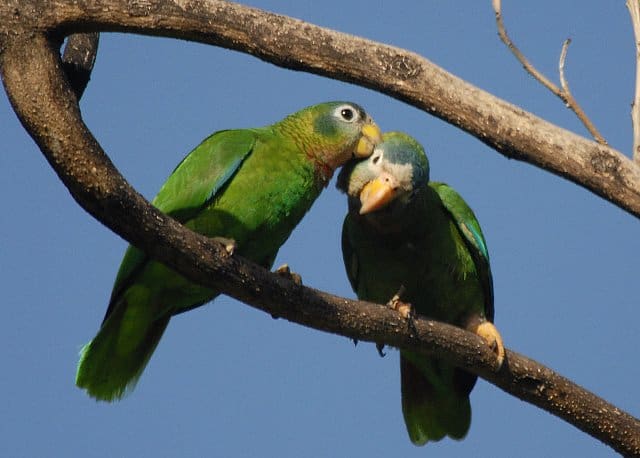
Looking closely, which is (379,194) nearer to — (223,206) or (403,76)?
(223,206)

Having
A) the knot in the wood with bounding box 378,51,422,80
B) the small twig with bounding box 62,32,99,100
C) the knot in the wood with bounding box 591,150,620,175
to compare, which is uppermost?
the knot in the wood with bounding box 378,51,422,80

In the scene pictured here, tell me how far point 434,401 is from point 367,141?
5.85ft

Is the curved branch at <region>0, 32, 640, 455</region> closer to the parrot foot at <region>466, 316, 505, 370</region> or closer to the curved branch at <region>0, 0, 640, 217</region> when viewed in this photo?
the parrot foot at <region>466, 316, 505, 370</region>

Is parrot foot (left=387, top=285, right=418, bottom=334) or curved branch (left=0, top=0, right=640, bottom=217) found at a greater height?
curved branch (left=0, top=0, right=640, bottom=217)

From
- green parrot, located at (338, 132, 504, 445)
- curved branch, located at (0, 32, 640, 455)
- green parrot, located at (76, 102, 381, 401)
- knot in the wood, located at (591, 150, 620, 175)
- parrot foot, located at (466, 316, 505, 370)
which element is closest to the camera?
curved branch, located at (0, 32, 640, 455)

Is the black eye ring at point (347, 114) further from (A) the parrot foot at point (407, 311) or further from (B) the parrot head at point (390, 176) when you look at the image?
(A) the parrot foot at point (407, 311)

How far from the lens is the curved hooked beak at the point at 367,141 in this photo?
203 inches

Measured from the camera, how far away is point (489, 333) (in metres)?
4.90

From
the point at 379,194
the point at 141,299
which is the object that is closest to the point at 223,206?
the point at 141,299

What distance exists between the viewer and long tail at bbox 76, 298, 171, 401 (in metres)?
4.85

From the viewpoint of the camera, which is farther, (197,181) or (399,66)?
(197,181)

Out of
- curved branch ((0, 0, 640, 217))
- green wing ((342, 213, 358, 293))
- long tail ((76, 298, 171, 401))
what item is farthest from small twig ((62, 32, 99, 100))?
green wing ((342, 213, 358, 293))

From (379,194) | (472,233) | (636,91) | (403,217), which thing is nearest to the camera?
(636,91)

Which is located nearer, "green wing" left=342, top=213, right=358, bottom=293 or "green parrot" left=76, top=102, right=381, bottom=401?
"green parrot" left=76, top=102, right=381, bottom=401
